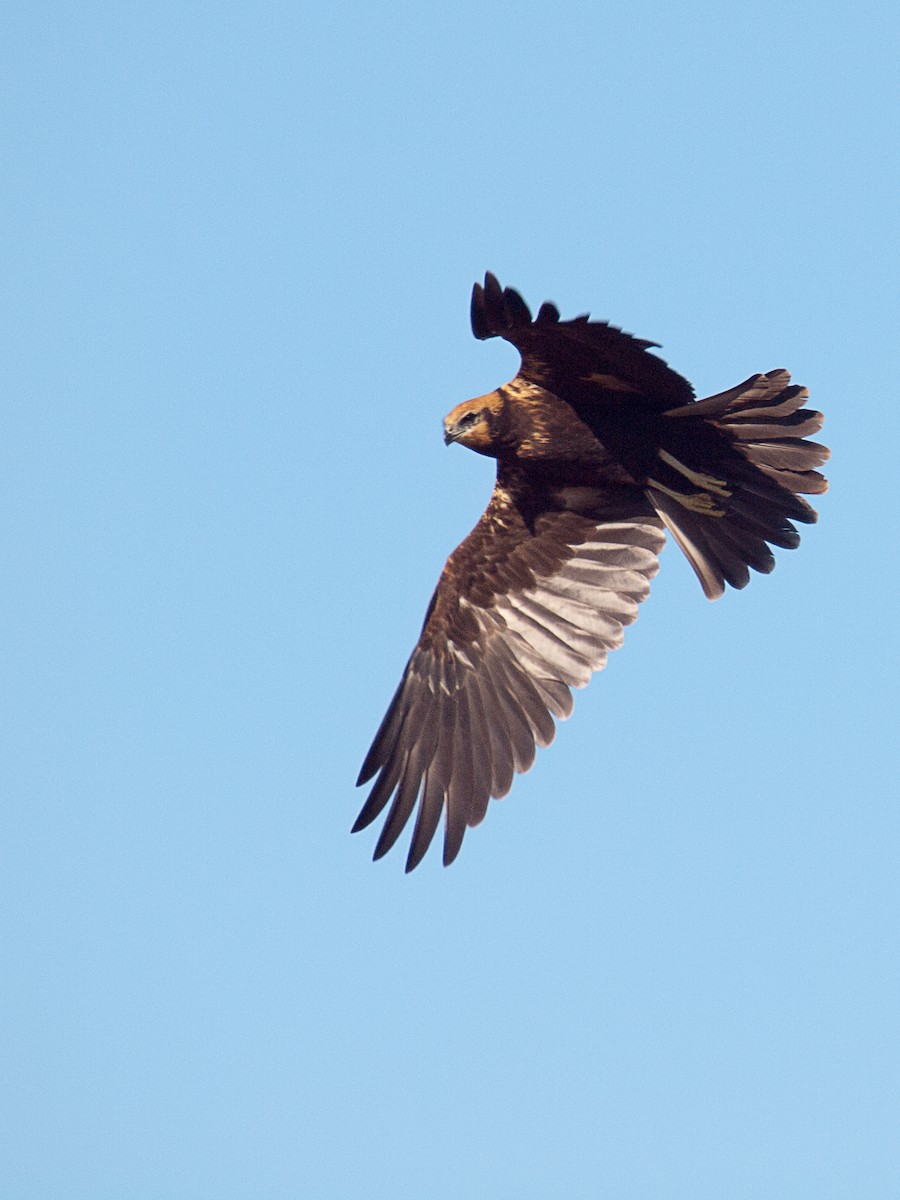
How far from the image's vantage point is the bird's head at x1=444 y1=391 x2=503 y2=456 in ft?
34.0

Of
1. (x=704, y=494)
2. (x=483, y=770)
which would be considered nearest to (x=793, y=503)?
(x=704, y=494)

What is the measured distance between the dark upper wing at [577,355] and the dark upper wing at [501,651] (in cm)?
131

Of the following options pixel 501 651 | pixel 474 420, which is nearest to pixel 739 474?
pixel 474 420

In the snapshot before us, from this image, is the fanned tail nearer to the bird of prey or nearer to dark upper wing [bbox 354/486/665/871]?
the bird of prey

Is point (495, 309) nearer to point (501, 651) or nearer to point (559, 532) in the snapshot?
point (559, 532)

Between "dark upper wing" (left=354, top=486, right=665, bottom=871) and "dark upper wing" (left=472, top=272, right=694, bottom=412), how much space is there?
1.31m

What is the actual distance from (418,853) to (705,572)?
2.37 m

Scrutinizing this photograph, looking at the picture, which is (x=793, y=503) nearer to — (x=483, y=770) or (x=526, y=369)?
(x=526, y=369)

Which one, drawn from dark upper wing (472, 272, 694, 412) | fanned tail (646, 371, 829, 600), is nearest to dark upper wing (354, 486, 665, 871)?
fanned tail (646, 371, 829, 600)

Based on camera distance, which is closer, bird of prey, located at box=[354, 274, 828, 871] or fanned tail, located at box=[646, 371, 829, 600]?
bird of prey, located at box=[354, 274, 828, 871]

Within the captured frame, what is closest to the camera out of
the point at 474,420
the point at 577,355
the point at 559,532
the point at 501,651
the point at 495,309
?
the point at 495,309

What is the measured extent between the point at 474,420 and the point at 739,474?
1.57 m

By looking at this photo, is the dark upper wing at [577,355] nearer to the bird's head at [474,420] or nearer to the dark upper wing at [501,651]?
the bird's head at [474,420]

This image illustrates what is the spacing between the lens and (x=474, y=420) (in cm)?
1041
